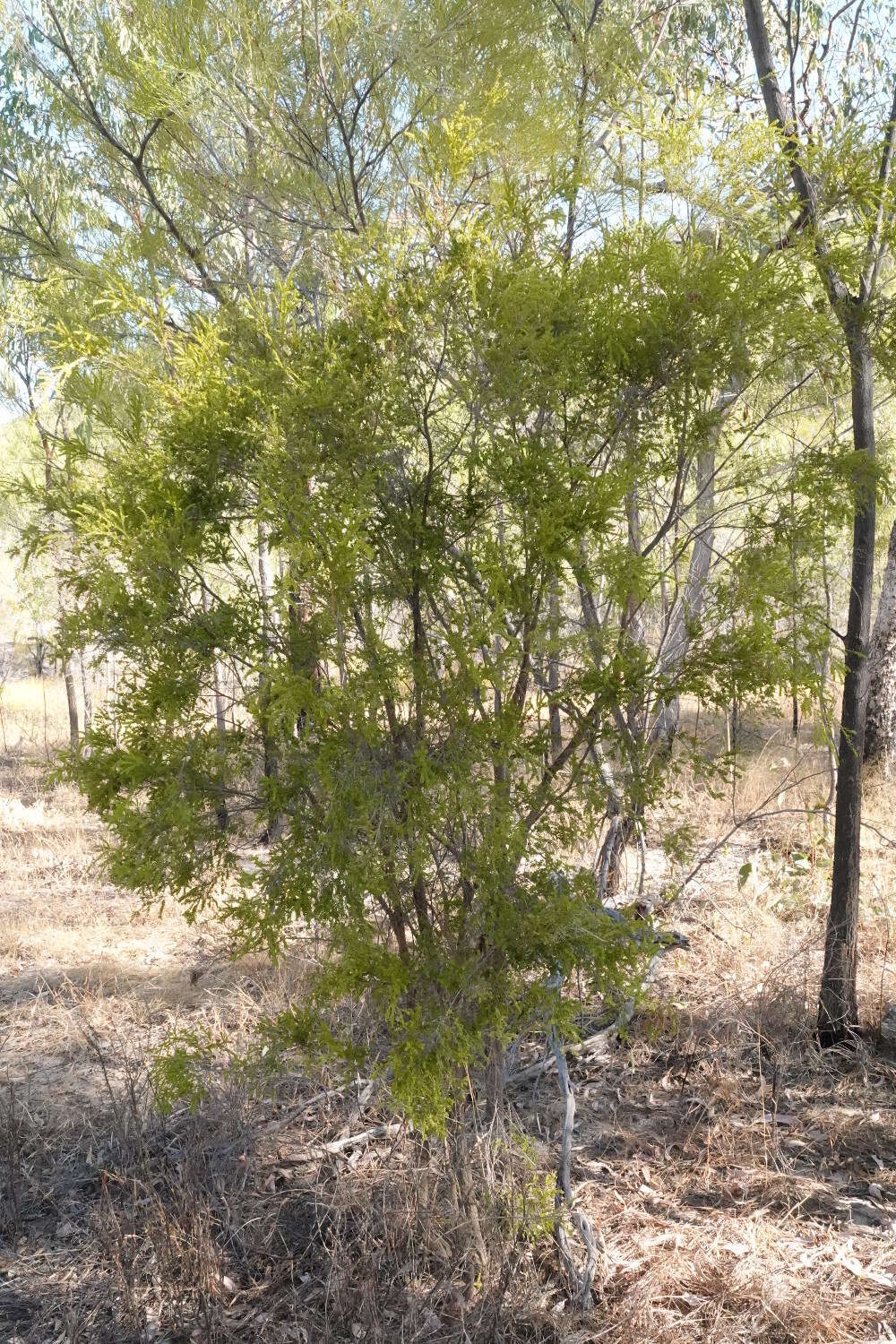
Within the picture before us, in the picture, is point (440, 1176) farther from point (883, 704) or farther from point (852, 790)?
point (883, 704)

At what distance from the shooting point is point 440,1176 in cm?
303

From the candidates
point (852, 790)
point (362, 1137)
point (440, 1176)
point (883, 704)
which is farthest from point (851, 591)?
point (883, 704)

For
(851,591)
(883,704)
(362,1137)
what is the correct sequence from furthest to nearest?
(883,704) → (851,591) → (362,1137)

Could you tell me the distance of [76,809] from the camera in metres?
8.96

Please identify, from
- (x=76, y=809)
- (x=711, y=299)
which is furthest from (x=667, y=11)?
(x=76, y=809)

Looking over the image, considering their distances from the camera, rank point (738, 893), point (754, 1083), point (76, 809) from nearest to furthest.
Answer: point (754, 1083), point (738, 893), point (76, 809)

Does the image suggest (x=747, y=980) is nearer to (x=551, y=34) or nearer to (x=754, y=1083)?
(x=754, y=1083)

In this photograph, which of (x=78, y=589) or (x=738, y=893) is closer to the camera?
(x=78, y=589)

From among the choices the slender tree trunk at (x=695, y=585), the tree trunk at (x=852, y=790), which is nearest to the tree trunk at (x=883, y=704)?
the slender tree trunk at (x=695, y=585)

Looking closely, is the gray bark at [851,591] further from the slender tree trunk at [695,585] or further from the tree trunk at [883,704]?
the tree trunk at [883,704]

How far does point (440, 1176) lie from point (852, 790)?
2.30m

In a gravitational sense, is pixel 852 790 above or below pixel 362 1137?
above

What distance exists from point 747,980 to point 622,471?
119 inches

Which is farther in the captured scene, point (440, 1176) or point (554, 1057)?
point (554, 1057)
